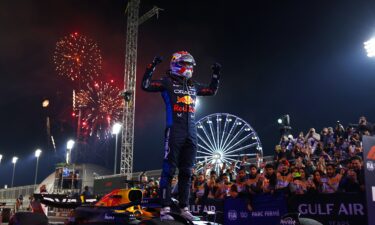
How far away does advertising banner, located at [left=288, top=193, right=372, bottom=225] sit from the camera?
7410 millimetres

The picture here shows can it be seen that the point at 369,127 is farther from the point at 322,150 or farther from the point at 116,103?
the point at 116,103

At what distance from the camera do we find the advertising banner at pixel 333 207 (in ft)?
24.3

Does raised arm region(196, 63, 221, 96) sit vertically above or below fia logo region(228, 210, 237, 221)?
above

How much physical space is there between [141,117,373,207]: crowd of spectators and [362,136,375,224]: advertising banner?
285cm

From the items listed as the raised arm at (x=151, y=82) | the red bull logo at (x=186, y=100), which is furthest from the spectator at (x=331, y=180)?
the raised arm at (x=151, y=82)

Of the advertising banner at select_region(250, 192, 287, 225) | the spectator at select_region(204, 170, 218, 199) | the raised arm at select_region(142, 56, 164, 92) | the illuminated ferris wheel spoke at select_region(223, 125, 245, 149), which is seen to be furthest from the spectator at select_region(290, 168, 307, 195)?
the illuminated ferris wheel spoke at select_region(223, 125, 245, 149)

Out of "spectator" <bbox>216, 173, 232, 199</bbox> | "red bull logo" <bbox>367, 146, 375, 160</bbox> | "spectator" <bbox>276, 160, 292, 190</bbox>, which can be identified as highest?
"red bull logo" <bbox>367, 146, 375, 160</bbox>

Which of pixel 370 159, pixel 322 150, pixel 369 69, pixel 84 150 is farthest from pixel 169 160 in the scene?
pixel 84 150

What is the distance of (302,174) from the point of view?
10.0 meters

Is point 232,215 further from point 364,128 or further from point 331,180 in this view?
point 364,128

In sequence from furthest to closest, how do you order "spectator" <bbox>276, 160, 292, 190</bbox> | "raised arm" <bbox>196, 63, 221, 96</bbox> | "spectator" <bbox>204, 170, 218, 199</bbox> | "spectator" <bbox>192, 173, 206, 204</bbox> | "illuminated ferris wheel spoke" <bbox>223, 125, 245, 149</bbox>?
"illuminated ferris wheel spoke" <bbox>223, 125, 245, 149</bbox> → "spectator" <bbox>204, 170, 218, 199</bbox> → "spectator" <bbox>192, 173, 206, 204</bbox> → "spectator" <bbox>276, 160, 292, 190</bbox> → "raised arm" <bbox>196, 63, 221, 96</bbox>

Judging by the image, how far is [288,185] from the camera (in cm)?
924

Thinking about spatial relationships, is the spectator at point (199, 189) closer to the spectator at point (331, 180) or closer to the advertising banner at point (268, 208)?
the advertising banner at point (268, 208)

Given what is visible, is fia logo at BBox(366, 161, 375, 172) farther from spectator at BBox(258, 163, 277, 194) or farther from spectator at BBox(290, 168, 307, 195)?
spectator at BBox(258, 163, 277, 194)
